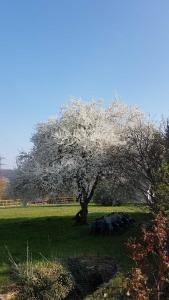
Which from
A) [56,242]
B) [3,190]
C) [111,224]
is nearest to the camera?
[56,242]

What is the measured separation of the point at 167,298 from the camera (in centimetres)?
1148

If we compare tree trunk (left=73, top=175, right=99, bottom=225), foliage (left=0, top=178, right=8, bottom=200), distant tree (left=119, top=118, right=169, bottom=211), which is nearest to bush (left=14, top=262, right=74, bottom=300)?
distant tree (left=119, top=118, right=169, bottom=211)

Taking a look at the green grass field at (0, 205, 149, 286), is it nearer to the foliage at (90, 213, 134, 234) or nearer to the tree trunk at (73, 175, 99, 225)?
the foliage at (90, 213, 134, 234)

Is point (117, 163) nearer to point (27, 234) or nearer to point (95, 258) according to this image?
point (27, 234)

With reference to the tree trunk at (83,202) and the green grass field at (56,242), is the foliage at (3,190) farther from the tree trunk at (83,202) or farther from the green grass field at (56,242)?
the tree trunk at (83,202)

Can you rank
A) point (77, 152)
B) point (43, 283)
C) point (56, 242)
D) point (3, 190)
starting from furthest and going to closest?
point (3, 190)
point (77, 152)
point (56, 242)
point (43, 283)

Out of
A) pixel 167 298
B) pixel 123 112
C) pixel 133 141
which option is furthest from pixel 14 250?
pixel 123 112

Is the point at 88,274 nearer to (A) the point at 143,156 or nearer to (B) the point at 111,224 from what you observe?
(B) the point at 111,224

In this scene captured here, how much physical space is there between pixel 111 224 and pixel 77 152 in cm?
818

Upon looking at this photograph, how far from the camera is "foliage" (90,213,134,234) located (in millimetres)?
27612

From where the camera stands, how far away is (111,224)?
91.2 ft

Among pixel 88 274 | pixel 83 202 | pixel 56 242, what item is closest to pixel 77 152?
pixel 83 202

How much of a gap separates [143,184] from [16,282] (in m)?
14.6

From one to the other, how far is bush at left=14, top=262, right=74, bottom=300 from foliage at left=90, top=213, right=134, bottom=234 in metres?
13.2
